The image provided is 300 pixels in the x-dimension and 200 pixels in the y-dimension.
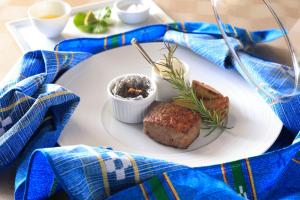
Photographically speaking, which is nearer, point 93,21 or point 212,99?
point 212,99

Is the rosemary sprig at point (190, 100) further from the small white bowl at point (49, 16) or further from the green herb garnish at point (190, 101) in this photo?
the small white bowl at point (49, 16)

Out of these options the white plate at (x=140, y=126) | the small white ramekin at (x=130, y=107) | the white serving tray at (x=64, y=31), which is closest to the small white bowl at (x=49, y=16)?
the white serving tray at (x=64, y=31)

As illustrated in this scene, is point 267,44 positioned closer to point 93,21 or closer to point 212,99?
point 212,99

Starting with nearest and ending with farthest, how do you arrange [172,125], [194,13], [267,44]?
1. [172,125]
2. [267,44]
3. [194,13]

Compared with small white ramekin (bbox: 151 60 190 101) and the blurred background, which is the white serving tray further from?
small white ramekin (bbox: 151 60 190 101)

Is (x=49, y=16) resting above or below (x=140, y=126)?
above

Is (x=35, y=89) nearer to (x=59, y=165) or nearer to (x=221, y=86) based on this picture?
(x=59, y=165)

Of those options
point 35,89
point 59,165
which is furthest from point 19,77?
point 59,165

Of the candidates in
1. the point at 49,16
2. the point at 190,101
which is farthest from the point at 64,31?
the point at 190,101

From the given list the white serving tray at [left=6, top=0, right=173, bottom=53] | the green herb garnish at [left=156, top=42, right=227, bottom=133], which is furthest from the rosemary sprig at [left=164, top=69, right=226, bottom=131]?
the white serving tray at [left=6, top=0, right=173, bottom=53]
